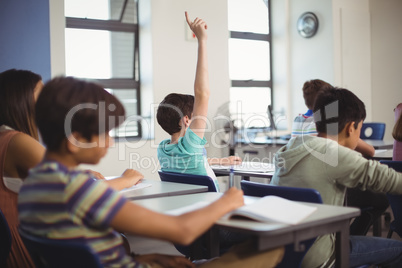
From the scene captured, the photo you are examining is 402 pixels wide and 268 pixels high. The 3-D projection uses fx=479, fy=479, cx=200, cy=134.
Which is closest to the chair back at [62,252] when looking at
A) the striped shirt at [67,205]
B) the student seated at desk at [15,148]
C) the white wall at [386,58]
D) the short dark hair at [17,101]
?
the striped shirt at [67,205]

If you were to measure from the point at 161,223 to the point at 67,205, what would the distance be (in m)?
0.24

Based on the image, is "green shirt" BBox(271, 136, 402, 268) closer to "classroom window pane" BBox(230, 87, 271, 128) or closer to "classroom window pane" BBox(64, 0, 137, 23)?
"classroom window pane" BBox(64, 0, 137, 23)

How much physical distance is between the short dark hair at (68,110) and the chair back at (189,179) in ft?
3.80

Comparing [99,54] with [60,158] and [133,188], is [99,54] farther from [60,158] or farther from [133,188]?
[60,158]

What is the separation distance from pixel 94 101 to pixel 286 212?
0.68 metres

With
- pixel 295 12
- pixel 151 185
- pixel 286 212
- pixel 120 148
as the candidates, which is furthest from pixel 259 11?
→ pixel 286 212

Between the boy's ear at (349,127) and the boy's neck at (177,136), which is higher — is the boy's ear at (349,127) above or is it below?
above

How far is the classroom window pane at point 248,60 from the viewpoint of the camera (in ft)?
22.0

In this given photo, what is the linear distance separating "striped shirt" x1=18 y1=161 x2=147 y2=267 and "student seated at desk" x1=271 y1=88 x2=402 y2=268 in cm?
96

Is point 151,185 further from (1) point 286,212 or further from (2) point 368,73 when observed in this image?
(2) point 368,73

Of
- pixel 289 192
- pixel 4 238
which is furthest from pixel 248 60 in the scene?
pixel 4 238

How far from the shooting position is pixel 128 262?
53.4 inches

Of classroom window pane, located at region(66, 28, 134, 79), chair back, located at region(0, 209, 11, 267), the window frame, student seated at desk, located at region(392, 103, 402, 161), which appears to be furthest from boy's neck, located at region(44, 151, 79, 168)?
the window frame

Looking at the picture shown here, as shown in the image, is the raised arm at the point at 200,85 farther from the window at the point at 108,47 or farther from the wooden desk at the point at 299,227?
the window at the point at 108,47
